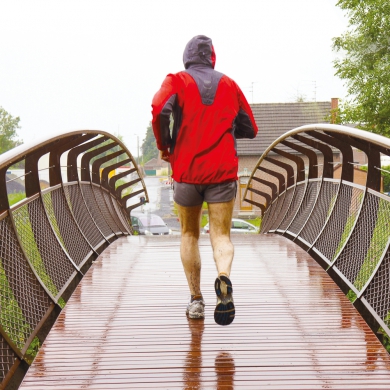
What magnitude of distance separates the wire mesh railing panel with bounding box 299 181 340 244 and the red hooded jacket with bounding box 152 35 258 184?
8.27 feet

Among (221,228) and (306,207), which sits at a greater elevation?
(221,228)

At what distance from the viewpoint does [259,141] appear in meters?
41.7

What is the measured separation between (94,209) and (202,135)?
4411 mm

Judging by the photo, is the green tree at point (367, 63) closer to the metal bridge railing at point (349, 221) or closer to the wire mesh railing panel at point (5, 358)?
the metal bridge railing at point (349, 221)

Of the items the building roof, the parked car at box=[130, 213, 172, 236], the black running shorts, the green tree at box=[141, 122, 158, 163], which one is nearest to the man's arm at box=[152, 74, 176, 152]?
the black running shorts

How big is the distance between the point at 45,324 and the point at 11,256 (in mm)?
704

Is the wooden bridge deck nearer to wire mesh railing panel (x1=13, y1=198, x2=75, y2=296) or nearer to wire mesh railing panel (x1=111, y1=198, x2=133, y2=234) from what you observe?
wire mesh railing panel (x1=13, y1=198, x2=75, y2=296)

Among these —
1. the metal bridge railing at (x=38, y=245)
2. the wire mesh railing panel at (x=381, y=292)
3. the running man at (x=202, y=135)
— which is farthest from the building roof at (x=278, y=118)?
the running man at (x=202, y=135)

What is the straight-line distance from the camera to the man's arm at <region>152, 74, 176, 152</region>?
3914mm

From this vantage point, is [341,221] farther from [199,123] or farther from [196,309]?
[199,123]

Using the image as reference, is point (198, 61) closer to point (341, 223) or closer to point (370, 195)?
point (370, 195)

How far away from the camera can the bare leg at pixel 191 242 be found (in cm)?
421

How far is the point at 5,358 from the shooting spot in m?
3.35

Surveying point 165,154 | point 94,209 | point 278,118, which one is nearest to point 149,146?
point 278,118
